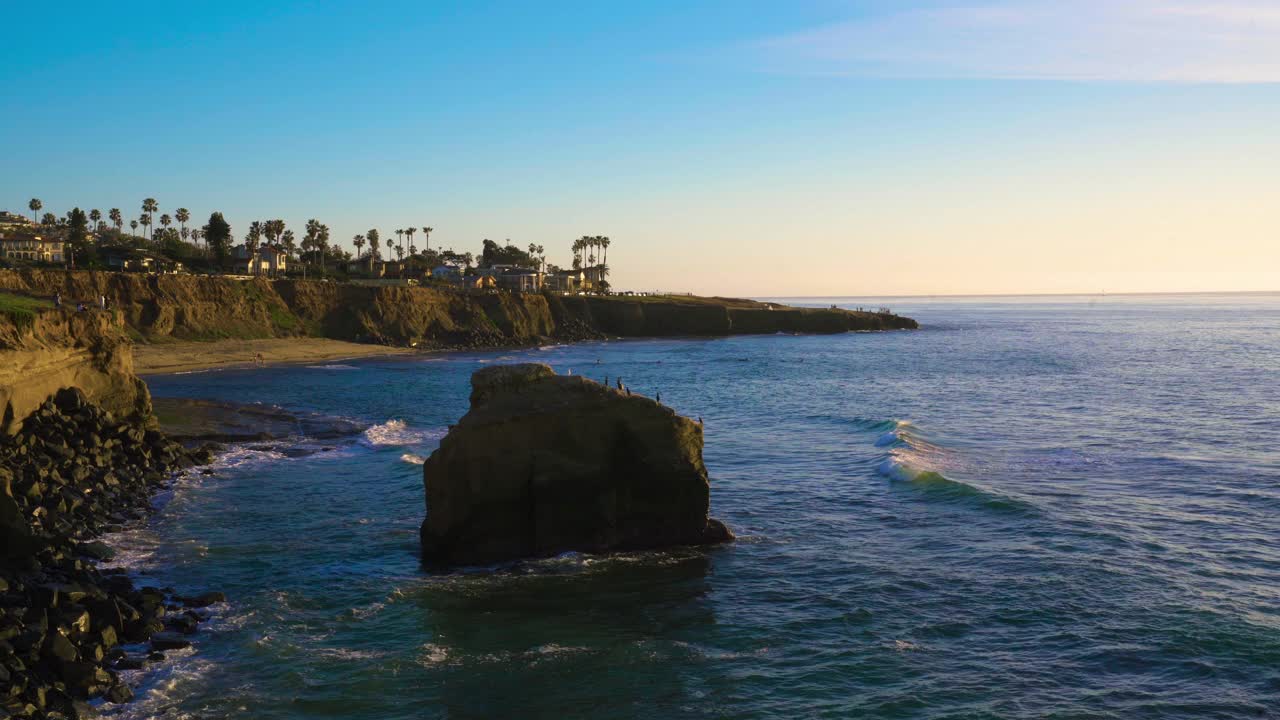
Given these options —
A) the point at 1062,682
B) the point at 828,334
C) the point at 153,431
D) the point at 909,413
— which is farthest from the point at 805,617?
the point at 828,334

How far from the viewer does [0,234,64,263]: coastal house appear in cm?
11256

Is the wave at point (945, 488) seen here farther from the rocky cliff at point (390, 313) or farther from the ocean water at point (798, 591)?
the rocky cliff at point (390, 313)

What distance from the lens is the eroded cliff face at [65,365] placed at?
30656mm

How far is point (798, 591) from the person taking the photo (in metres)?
21.0

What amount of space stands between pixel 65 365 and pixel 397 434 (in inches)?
561

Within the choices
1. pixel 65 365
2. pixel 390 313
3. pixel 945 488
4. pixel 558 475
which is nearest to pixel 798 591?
pixel 558 475

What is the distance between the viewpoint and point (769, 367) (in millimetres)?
87812

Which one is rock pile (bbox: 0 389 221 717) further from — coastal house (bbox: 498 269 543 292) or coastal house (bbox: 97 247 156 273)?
coastal house (bbox: 498 269 543 292)

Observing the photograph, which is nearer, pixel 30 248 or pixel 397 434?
pixel 397 434

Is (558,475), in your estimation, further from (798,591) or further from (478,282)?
(478,282)

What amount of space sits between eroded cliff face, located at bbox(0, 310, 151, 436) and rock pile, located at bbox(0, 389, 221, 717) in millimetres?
905

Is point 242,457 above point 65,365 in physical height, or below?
below

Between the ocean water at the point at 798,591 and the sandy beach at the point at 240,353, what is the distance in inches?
1690

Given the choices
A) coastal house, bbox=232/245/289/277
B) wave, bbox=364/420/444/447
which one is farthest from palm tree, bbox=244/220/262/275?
wave, bbox=364/420/444/447
